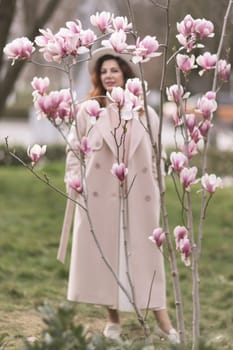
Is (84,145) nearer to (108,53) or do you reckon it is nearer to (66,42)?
(66,42)

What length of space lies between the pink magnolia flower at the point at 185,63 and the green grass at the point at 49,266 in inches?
45.4

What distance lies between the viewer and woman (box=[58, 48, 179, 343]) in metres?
5.92

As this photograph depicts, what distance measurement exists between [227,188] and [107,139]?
6.98 metres

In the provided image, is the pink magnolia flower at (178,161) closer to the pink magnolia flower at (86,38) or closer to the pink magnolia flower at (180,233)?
the pink magnolia flower at (180,233)

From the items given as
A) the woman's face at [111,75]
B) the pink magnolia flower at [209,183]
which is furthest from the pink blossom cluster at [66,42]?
the woman's face at [111,75]

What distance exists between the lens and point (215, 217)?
1072 centimetres

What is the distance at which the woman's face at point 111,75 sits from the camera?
19.4 feet

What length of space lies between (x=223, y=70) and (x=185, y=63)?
20 cm

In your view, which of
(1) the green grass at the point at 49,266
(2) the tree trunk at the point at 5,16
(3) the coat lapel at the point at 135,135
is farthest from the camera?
(2) the tree trunk at the point at 5,16

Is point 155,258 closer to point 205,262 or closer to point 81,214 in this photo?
point 81,214

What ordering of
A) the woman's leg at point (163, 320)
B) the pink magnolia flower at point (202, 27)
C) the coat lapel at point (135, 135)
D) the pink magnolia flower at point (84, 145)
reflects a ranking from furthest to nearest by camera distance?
the woman's leg at point (163, 320), the coat lapel at point (135, 135), the pink magnolia flower at point (84, 145), the pink magnolia flower at point (202, 27)

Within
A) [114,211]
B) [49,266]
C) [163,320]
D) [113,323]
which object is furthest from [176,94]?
[49,266]

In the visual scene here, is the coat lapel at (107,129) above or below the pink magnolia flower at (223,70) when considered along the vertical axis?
above

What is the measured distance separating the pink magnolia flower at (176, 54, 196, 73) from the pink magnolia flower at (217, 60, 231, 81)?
0.16 m
